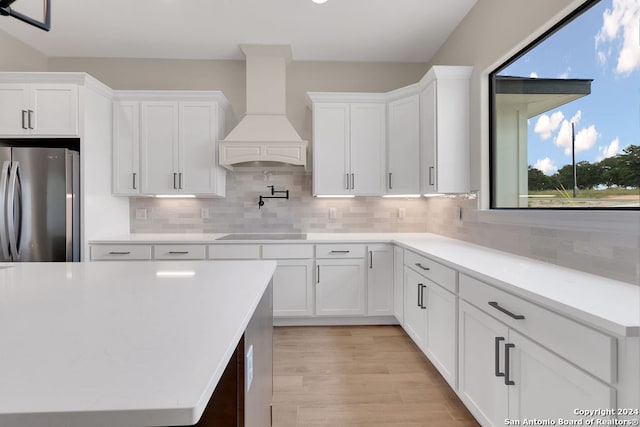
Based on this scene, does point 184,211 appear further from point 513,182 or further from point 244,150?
point 513,182

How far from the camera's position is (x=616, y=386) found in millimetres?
956

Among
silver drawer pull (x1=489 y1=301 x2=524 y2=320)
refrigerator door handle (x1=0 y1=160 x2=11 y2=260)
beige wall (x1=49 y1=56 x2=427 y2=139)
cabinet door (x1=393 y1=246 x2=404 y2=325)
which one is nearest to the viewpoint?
silver drawer pull (x1=489 y1=301 x2=524 y2=320)

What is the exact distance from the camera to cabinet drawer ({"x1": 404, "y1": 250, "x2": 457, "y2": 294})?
6.60 feet

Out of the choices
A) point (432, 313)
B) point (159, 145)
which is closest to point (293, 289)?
point (432, 313)

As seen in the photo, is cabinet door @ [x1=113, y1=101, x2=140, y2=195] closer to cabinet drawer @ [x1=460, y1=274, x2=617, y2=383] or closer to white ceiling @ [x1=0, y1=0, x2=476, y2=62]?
white ceiling @ [x1=0, y1=0, x2=476, y2=62]

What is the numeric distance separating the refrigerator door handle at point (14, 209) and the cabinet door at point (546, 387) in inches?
140

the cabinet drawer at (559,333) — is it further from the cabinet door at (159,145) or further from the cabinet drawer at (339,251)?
the cabinet door at (159,145)

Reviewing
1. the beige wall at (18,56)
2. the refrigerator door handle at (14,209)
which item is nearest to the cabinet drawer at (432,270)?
the refrigerator door handle at (14,209)

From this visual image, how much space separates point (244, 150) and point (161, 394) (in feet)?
9.88

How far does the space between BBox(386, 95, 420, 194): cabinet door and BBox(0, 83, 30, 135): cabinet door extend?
10.9 feet

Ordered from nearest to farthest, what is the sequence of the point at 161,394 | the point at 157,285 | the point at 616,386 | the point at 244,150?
the point at 161,394, the point at 616,386, the point at 157,285, the point at 244,150

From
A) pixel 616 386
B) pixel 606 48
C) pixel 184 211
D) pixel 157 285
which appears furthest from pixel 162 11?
pixel 616 386

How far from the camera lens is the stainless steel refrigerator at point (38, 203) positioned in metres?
2.74

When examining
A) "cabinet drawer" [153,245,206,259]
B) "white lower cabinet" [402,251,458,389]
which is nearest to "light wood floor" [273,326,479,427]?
"white lower cabinet" [402,251,458,389]
